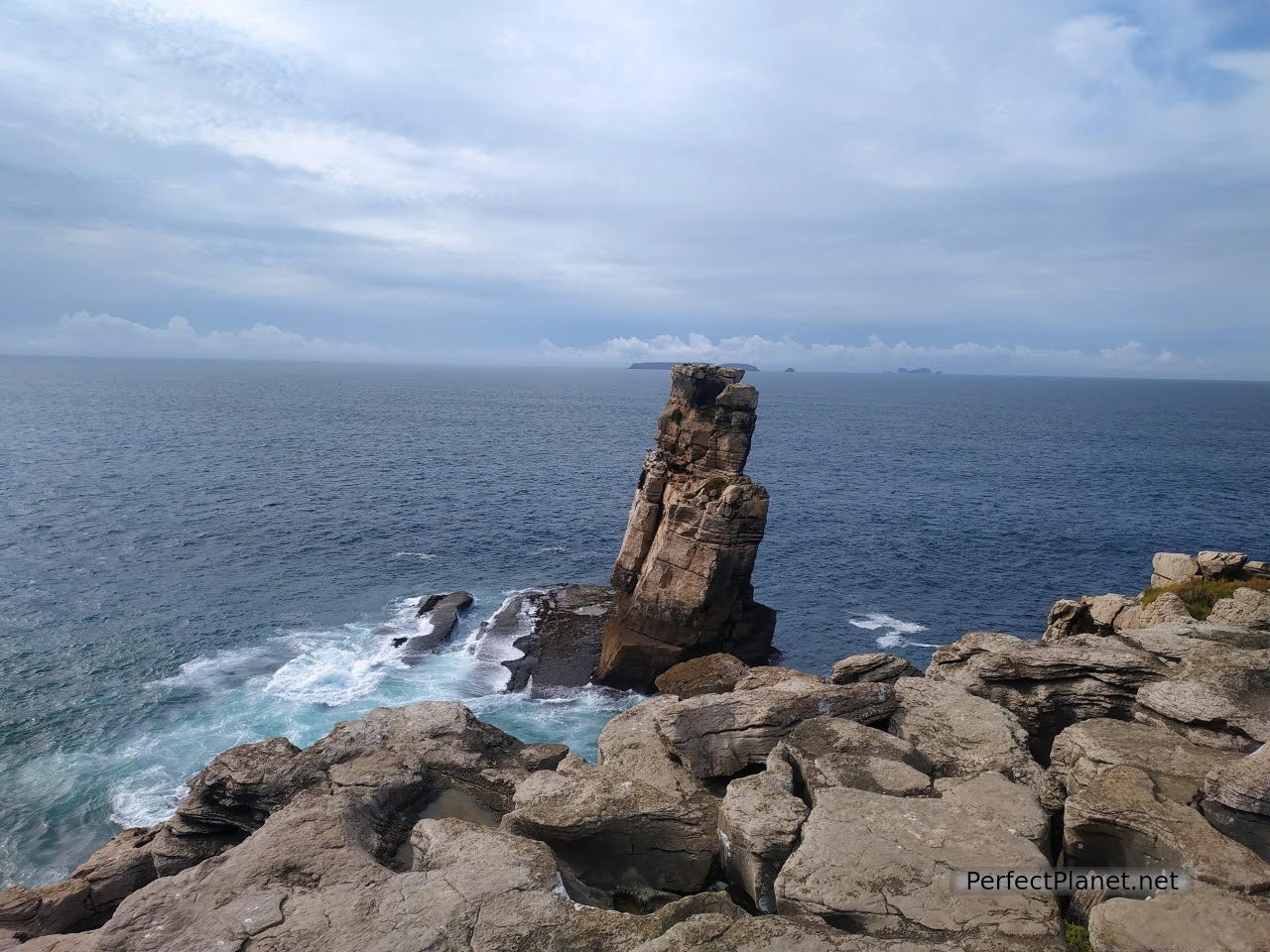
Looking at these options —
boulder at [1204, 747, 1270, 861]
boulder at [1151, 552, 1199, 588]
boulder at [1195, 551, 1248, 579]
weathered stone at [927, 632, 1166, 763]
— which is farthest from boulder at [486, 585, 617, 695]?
boulder at [1195, 551, 1248, 579]

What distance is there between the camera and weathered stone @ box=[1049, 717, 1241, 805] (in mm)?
19094

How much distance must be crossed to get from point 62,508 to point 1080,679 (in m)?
87.7

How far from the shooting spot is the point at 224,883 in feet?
53.6

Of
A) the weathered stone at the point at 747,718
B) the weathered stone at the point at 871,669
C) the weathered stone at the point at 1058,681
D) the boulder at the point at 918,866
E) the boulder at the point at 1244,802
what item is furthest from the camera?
the weathered stone at the point at 871,669

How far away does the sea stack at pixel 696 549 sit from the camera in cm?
4566

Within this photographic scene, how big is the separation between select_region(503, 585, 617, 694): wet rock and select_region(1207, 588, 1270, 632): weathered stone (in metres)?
32.6

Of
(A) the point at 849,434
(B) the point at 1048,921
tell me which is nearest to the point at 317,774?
(B) the point at 1048,921

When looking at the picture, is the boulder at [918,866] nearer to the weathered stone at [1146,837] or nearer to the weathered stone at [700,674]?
the weathered stone at [1146,837]

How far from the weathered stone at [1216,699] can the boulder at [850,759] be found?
328 inches

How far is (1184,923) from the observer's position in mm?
13422

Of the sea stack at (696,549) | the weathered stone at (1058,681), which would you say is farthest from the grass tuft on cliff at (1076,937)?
the sea stack at (696,549)

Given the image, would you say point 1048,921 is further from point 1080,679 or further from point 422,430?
point 422,430

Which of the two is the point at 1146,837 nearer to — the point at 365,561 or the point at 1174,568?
the point at 1174,568

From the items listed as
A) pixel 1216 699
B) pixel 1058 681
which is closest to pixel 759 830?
pixel 1216 699
